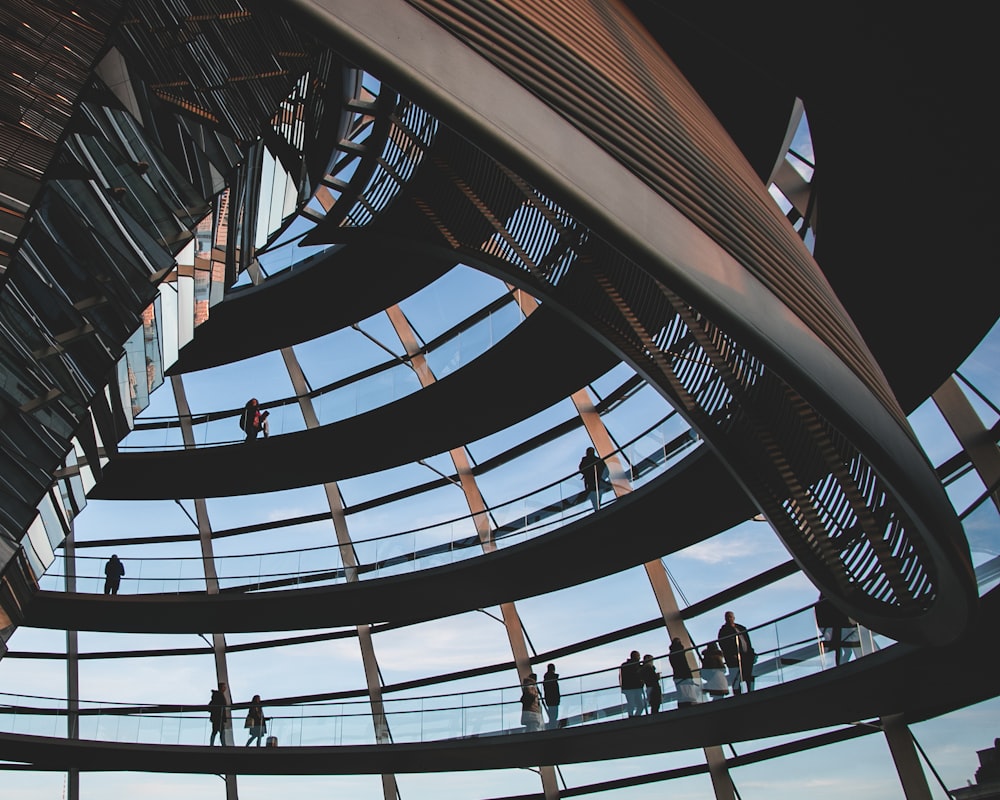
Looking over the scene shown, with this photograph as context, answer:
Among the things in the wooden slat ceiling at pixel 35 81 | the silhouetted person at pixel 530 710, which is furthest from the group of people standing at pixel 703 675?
the wooden slat ceiling at pixel 35 81

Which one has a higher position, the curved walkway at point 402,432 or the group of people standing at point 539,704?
the curved walkway at point 402,432

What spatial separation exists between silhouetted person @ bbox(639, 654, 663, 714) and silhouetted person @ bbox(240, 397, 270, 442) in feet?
41.2

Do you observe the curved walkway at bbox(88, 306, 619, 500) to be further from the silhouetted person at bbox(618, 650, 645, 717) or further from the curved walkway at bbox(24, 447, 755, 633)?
the silhouetted person at bbox(618, 650, 645, 717)

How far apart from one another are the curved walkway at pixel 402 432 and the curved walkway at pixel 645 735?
6.67m

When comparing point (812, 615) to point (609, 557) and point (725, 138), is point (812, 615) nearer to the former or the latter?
point (609, 557)

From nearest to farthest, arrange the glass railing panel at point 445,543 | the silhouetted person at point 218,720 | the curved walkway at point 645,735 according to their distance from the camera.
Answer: the curved walkway at point 645,735
the glass railing panel at point 445,543
the silhouetted person at point 218,720

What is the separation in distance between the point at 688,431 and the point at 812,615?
4.77 m

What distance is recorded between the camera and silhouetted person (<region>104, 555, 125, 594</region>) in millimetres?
23859

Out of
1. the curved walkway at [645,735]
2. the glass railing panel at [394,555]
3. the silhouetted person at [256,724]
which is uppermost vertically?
the glass railing panel at [394,555]

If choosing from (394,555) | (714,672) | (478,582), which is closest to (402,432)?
(394,555)

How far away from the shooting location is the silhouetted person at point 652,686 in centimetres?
1617

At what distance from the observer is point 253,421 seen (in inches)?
978

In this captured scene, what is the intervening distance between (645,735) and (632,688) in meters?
0.89

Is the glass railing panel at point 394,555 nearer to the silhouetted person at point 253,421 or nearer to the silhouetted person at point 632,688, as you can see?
the silhouetted person at point 253,421
